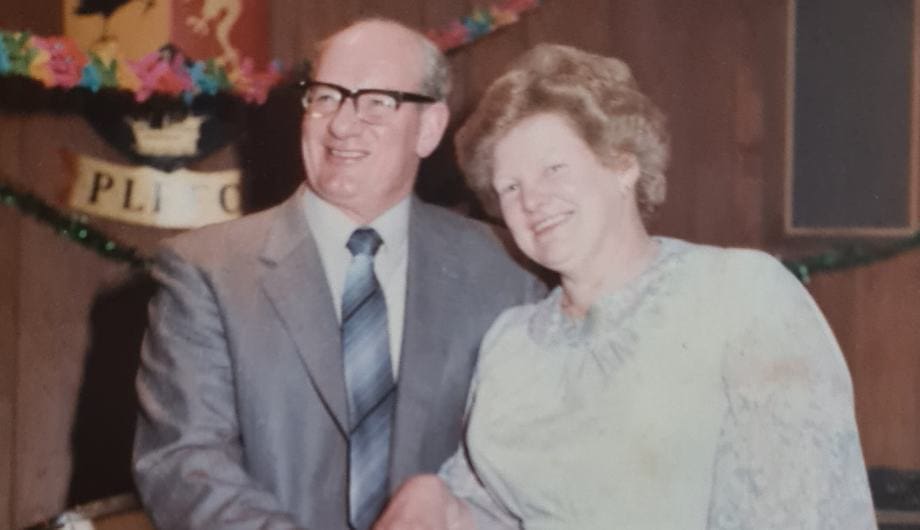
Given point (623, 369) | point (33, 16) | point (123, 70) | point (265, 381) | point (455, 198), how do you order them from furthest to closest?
point (455, 198) → point (33, 16) → point (123, 70) → point (265, 381) → point (623, 369)

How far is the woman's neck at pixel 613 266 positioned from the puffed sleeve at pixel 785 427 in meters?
0.17

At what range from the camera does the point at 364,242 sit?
1736mm

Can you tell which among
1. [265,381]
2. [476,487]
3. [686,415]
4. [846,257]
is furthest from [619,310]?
[846,257]

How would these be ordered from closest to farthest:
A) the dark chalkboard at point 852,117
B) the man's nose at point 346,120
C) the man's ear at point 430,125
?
the man's nose at point 346,120 → the man's ear at point 430,125 → the dark chalkboard at point 852,117

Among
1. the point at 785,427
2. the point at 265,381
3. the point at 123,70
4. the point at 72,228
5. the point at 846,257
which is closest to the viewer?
the point at 785,427

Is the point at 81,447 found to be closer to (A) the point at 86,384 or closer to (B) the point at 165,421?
(A) the point at 86,384

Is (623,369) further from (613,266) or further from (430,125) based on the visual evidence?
(430,125)

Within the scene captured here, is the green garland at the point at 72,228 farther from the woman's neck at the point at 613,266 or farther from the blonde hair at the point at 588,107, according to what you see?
the woman's neck at the point at 613,266

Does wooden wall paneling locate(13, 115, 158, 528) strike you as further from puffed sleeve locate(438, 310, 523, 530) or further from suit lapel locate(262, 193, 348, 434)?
puffed sleeve locate(438, 310, 523, 530)

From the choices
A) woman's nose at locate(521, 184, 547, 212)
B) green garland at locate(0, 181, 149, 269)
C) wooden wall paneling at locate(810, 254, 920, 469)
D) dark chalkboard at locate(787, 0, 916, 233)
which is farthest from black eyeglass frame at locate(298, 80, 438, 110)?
wooden wall paneling at locate(810, 254, 920, 469)

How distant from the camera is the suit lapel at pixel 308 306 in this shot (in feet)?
5.33

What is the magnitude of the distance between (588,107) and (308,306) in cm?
53

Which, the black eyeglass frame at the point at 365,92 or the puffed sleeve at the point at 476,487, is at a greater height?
the black eyeglass frame at the point at 365,92

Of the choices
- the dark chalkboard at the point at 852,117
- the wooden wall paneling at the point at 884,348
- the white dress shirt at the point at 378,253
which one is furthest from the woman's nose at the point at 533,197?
the wooden wall paneling at the point at 884,348
